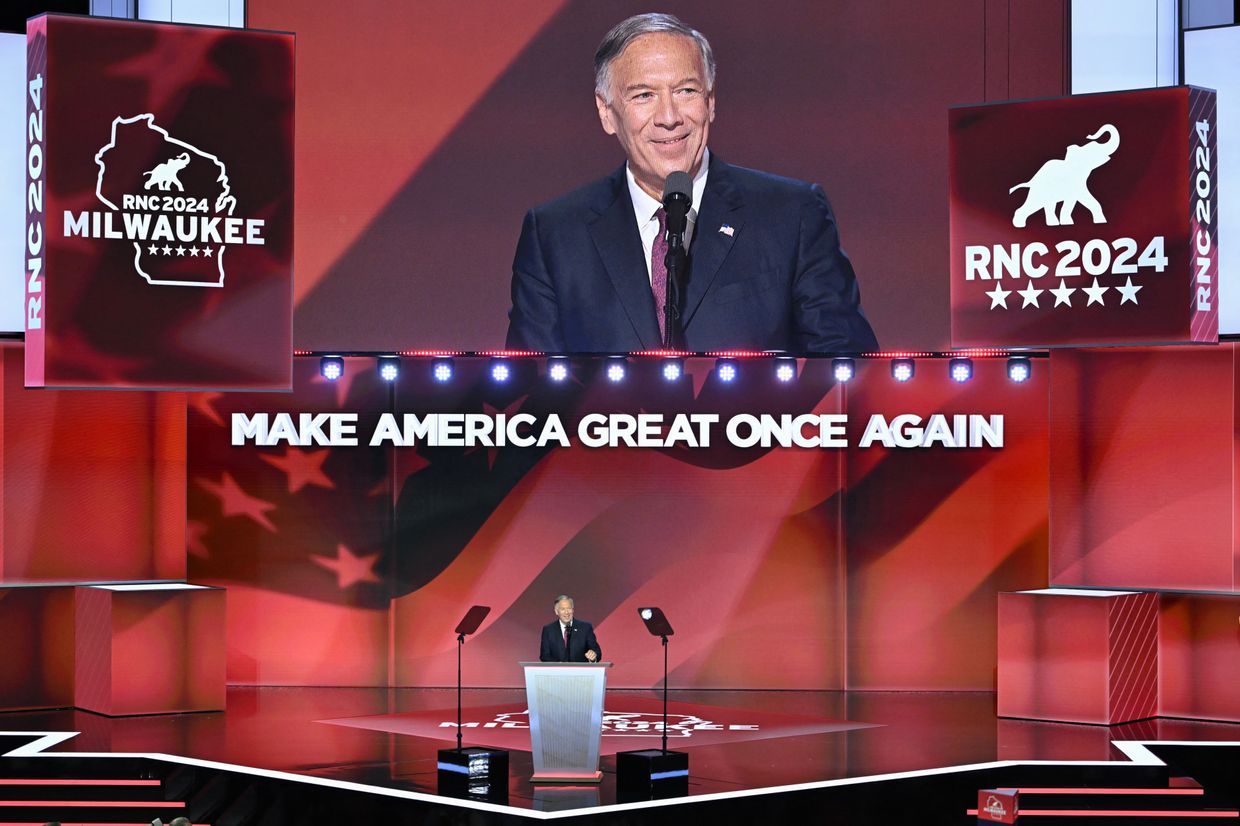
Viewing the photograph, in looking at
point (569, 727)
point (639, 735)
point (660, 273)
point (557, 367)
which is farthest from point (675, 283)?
point (569, 727)

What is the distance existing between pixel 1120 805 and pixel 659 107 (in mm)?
6993

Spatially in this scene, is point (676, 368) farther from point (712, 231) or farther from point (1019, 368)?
point (1019, 368)

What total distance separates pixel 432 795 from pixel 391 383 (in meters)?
5.75

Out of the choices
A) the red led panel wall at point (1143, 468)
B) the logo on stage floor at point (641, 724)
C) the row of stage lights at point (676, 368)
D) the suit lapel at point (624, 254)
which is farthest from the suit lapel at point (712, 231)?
the logo on stage floor at point (641, 724)

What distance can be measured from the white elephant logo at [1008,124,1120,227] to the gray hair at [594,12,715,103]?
329cm

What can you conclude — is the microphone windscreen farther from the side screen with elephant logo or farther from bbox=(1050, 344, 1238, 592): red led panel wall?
bbox=(1050, 344, 1238, 592): red led panel wall

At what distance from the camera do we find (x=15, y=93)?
13.0 m

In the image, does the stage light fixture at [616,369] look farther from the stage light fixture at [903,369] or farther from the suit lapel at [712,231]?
the stage light fixture at [903,369]

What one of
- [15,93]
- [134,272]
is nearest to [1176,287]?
[134,272]

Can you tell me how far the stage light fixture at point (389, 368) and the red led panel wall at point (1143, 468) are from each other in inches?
204

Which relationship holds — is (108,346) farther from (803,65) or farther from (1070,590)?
(1070,590)

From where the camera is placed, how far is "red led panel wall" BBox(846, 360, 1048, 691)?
13.7 m

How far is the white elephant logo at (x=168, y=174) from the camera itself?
11414 mm

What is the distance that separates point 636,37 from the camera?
13.9 metres
